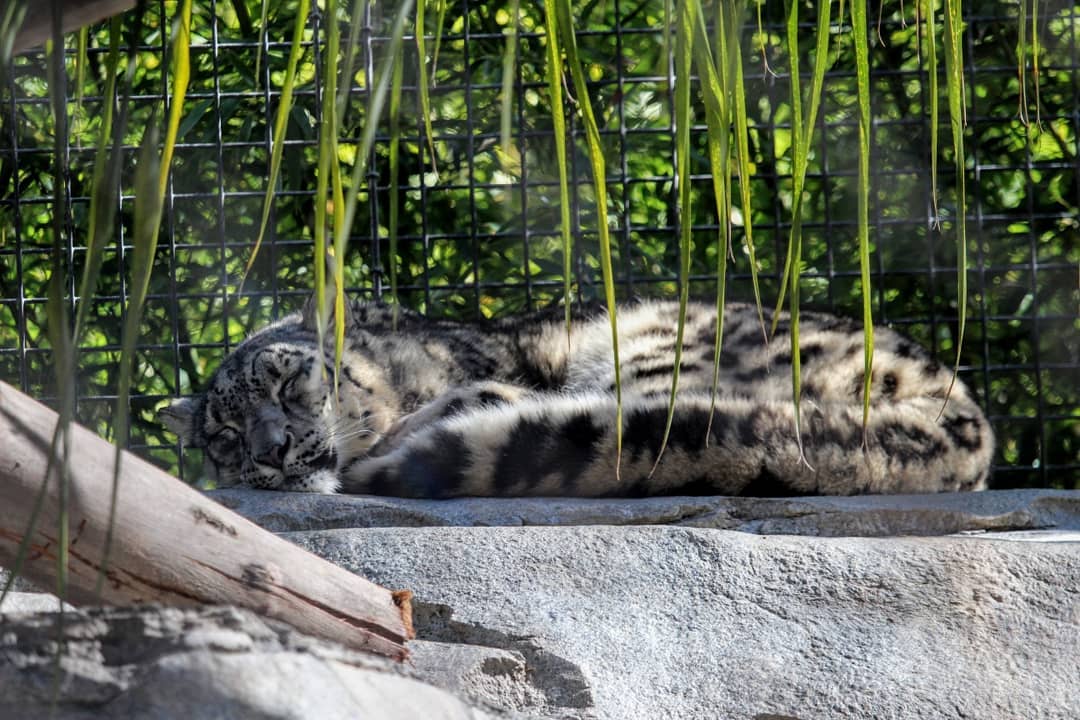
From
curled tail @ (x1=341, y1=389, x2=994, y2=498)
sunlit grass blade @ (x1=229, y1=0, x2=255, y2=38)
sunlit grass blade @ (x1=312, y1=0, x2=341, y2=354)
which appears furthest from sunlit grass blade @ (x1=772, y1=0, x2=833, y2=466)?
sunlit grass blade @ (x1=229, y1=0, x2=255, y2=38)

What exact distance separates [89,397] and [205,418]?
0.56 meters

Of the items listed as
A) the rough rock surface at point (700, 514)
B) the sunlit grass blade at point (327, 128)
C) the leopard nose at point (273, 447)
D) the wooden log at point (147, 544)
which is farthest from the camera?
the leopard nose at point (273, 447)

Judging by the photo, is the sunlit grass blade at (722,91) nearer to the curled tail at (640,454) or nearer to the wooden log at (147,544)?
the wooden log at (147,544)

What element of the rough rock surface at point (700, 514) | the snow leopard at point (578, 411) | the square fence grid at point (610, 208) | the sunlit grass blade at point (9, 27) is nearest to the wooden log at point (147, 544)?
the sunlit grass blade at point (9, 27)

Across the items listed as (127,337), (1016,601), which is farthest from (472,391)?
(127,337)

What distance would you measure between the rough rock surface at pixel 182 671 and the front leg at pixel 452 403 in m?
1.77

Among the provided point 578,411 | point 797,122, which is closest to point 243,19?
point 578,411

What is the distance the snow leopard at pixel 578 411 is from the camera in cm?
233

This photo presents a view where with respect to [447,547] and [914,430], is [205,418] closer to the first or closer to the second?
[447,547]

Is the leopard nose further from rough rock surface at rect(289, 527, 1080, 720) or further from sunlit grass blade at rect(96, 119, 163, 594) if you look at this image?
sunlit grass blade at rect(96, 119, 163, 594)

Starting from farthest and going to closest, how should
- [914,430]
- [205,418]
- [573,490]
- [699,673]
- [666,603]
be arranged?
[205,418] → [914,430] → [573,490] → [666,603] → [699,673]

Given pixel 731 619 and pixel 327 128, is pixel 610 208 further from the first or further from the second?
pixel 327 128

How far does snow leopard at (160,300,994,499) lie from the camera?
7.64 ft

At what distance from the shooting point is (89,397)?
134 inches
